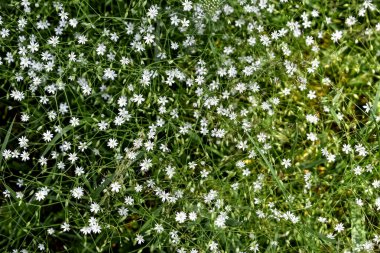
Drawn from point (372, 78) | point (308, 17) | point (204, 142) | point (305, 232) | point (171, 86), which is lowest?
point (305, 232)

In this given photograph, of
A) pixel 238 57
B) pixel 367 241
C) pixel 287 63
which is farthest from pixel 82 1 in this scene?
pixel 367 241

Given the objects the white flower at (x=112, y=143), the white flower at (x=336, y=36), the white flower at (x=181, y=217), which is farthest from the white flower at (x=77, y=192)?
the white flower at (x=336, y=36)

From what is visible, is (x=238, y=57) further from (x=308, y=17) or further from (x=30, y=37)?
(x=30, y=37)

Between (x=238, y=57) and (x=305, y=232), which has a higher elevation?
(x=238, y=57)

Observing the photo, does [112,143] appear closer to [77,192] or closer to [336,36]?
[77,192]

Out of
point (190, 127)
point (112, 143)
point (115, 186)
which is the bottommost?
point (115, 186)

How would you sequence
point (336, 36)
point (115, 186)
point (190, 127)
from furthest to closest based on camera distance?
point (336, 36)
point (190, 127)
point (115, 186)

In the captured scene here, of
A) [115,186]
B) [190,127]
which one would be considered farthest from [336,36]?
[115,186]

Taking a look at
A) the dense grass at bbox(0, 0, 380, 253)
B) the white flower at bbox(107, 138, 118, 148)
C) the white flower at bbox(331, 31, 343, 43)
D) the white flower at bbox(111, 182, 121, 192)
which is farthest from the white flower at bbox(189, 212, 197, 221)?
the white flower at bbox(331, 31, 343, 43)
